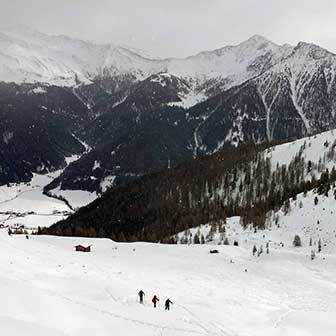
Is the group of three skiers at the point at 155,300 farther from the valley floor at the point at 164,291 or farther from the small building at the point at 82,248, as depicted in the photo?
the small building at the point at 82,248

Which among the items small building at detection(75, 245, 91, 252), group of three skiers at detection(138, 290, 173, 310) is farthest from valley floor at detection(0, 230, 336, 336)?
small building at detection(75, 245, 91, 252)

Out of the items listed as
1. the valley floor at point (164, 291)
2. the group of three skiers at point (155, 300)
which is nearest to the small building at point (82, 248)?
the valley floor at point (164, 291)

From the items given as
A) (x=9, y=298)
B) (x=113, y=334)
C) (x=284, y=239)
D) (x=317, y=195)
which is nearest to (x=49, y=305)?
(x=9, y=298)

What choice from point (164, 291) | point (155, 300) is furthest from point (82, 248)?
point (155, 300)

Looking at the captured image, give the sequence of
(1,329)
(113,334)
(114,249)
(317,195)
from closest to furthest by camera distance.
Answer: (1,329) → (113,334) → (114,249) → (317,195)

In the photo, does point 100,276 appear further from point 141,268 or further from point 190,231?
point 190,231

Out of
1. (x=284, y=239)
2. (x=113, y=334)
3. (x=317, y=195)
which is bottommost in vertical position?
(x=113, y=334)

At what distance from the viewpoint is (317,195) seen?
130 meters

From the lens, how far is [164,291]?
6419cm

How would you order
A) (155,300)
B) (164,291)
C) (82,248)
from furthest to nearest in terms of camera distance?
A: 1. (82,248)
2. (164,291)
3. (155,300)

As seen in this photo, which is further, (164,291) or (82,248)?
(82,248)

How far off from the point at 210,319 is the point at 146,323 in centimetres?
654

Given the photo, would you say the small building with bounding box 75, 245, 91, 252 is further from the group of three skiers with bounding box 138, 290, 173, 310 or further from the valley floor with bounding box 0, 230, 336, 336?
Result: the group of three skiers with bounding box 138, 290, 173, 310

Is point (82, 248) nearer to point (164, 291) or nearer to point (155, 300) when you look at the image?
point (164, 291)
